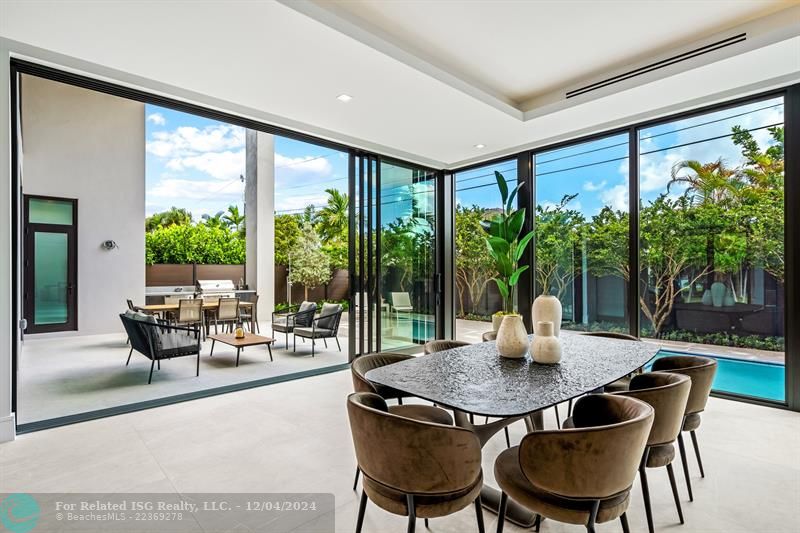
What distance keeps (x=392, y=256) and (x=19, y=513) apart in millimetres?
4512

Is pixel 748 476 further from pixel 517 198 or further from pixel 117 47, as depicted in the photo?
pixel 117 47

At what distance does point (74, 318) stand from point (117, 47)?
665 cm

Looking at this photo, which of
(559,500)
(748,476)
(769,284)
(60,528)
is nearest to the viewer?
(559,500)

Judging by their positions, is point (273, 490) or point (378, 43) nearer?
point (273, 490)

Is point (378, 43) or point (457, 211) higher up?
point (378, 43)

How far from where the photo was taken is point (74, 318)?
773cm

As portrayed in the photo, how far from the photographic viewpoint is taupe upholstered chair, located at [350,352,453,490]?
2102 millimetres

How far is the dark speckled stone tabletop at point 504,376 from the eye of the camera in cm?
165

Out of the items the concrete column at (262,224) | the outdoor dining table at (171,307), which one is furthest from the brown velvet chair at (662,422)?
the concrete column at (262,224)

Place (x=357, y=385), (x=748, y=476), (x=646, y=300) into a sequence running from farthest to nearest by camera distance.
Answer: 1. (x=646, y=300)
2. (x=748, y=476)
3. (x=357, y=385)

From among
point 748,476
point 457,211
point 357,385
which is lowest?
point 748,476

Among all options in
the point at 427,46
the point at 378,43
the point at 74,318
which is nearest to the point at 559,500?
the point at 378,43

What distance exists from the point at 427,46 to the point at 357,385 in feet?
9.15

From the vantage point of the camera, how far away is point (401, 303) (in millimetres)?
6152
